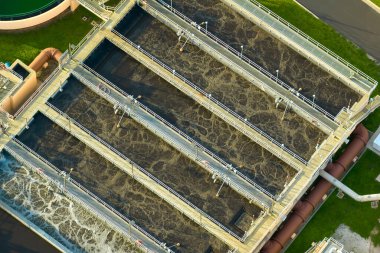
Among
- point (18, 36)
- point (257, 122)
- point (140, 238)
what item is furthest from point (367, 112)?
point (18, 36)

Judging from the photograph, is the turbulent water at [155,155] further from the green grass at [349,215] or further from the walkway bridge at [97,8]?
the walkway bridge at [97,8]

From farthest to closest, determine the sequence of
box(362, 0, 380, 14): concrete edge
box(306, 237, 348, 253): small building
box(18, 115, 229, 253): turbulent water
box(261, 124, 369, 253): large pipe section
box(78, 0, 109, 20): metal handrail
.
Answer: box(362, 0, 380, 14): concrete edge
box(78, 0, 109, 20): metal handrail
box(261, 124, 369, 253): large pipe section
box(18, 115, 229, 253): turbulent water
box(306, 237, 348, 253): small building

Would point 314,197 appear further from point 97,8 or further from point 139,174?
point 97,8

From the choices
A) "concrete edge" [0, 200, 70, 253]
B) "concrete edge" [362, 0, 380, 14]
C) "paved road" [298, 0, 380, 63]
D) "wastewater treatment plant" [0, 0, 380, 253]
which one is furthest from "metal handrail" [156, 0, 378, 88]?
"concrete edge" [0, 200, 70, 253]

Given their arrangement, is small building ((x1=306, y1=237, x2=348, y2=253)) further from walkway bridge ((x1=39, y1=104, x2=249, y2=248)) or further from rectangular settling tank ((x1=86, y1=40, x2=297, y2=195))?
walkway bridge ((x1=39, y1=104, x2=249, y2=248))

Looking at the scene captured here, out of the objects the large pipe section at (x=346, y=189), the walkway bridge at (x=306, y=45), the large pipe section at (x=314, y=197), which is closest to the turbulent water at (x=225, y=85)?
the large pipe section at (x=346, y=189)

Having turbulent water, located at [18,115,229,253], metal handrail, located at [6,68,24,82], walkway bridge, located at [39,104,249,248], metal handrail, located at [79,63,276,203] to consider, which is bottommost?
turbulent water, located at [18,115,229,253]

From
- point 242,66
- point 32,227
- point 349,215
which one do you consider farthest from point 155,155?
point 349,215
